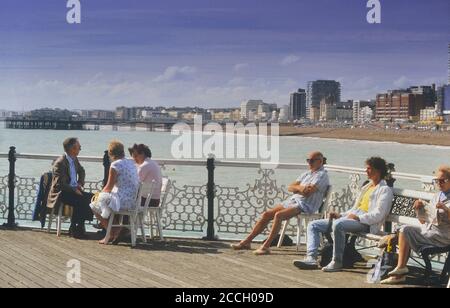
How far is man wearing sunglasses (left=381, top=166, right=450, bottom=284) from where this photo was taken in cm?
602

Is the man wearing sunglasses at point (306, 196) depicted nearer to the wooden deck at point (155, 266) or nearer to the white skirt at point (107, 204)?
the wooden deck at point (155, 266)

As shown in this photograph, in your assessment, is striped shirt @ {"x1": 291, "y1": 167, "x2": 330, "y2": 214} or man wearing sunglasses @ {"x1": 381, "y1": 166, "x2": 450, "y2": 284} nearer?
man wearing sunglasses @ {"x1": 381, "y1": 166, "x2": 450, "y2": 284}

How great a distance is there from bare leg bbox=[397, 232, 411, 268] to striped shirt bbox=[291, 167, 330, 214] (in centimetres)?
152

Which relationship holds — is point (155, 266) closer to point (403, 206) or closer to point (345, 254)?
point (345, 254)

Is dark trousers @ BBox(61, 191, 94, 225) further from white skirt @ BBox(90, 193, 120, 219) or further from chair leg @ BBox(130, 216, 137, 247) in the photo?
chair leg @ BBox(130, 216, 137, 247)

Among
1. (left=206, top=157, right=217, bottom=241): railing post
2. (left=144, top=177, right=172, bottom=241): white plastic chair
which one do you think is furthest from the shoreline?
(left=144, top=177, right=172, bottom=241): white plastic chair

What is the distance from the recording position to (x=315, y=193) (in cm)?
762

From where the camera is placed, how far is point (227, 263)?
7.05 metres

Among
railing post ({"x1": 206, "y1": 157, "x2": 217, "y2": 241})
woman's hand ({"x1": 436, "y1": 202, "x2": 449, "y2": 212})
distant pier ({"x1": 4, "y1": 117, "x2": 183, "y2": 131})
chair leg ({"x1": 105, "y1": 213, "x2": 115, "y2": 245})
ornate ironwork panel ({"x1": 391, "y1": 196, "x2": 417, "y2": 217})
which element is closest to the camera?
woman's hand ({"x1": 436, "y1": 202, "x2": 449, "y2": 212})

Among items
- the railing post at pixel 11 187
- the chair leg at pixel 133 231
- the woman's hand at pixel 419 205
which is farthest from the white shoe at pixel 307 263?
the railing post at pixel 11 187

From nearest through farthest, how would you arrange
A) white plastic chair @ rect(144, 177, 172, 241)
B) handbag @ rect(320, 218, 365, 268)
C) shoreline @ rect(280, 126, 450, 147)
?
→ handbag @ rect(320, 218, 365, 268) → white plastic chair @ rect(144, 177, 172, 241) → shoreline @ rect(280, 126, 450, 147)

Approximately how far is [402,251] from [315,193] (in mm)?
1588

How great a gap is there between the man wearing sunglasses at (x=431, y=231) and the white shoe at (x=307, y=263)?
0.79 metres
